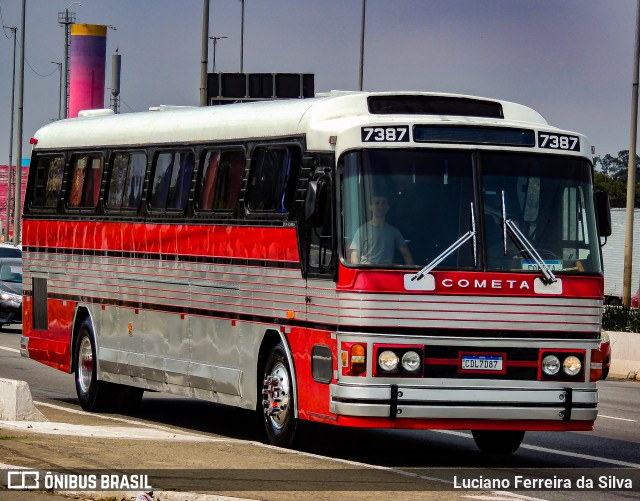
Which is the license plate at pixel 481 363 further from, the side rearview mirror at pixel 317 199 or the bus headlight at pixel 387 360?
the side rearview mirror at pixel 317 199

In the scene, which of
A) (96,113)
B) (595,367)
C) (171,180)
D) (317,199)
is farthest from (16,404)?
(96,113)

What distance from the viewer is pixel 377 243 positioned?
14.2 metres

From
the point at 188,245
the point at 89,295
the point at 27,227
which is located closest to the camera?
the point at 188,245

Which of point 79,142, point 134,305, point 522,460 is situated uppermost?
point 79,142

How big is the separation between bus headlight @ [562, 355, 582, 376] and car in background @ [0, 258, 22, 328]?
78.3 feet

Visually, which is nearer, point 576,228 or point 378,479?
point 378,479

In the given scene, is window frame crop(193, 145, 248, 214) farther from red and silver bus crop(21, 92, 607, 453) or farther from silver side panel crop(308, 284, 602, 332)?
silver side panel crop(308, 284, 602, 332)

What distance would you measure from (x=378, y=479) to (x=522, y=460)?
2967 mm

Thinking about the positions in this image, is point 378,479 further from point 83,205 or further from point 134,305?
point 83,205

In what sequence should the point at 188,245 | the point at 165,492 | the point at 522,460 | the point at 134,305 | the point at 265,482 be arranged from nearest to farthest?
the point at 165,492, the point at 265,482, the point at 522,460, the point at 188,245, the point at 134,305

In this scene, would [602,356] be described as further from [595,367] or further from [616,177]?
[616,177]

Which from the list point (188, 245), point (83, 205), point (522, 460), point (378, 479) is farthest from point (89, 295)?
point (378, 479)

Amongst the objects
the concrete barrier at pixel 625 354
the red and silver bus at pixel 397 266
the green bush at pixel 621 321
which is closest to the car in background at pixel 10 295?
the green bush at pixel 621 321

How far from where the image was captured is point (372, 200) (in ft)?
46.8
